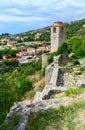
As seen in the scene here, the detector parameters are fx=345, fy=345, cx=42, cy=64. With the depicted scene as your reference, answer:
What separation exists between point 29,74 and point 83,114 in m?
23.8

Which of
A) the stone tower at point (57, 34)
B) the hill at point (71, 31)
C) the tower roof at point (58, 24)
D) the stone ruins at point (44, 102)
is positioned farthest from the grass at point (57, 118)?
the hill at point (71, 31)

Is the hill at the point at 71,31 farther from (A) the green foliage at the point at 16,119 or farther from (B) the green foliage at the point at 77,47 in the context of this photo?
(A) the green foliage at the point at 16,119

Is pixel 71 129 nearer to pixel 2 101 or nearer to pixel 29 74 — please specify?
pixel 2 101

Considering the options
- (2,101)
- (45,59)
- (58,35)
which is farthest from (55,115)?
(58,35)

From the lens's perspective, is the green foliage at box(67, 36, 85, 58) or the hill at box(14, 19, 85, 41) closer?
the green foliage at box(67, 36, 85, 58)

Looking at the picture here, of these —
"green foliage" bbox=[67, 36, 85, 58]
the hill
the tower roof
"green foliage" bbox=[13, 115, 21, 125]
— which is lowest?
the hill

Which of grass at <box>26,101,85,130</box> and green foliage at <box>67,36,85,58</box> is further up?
grass at <box>26,101,85,130</box>

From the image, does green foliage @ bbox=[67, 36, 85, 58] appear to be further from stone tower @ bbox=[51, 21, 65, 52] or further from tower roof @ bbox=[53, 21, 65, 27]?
tower roof @ bbox=[53, 21, 65, 27]

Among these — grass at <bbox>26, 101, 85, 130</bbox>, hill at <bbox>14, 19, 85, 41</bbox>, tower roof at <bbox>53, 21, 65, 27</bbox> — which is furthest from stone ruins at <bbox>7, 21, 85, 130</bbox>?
hill at <bbox>14, 19, 85, 41</bbox>

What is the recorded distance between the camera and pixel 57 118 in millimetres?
8055

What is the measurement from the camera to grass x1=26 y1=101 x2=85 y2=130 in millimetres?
7660

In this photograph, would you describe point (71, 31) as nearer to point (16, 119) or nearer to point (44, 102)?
point (44, 102)

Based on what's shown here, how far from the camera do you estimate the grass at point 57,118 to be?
25.1 ft

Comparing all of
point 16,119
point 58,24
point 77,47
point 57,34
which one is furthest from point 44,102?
point 58,24
